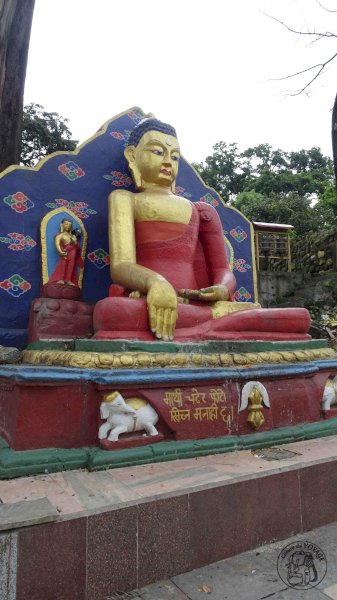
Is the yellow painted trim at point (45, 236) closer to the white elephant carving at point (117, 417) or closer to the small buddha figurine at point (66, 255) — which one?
the small buddha figurine at point (66, 255)

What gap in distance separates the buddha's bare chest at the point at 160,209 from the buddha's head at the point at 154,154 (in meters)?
0.24

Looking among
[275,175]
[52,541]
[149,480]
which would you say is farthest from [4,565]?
[275,175]

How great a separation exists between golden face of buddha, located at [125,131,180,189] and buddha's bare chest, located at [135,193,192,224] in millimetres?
240

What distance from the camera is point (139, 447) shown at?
8.34 ft

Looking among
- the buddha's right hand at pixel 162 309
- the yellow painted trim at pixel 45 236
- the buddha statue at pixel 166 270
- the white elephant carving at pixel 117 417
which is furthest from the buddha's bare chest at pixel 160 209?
the white elephant carving at pixel 117 417

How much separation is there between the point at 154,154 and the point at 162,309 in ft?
5.95

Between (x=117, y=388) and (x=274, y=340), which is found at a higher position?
(x=274, y=340)

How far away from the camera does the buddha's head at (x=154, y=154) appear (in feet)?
13.8

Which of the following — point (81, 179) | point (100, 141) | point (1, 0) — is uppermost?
point (1, 0)

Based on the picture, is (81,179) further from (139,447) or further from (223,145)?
(223,145)

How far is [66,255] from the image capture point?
4.09 metres

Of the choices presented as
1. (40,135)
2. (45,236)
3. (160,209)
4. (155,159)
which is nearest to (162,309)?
(160,209)

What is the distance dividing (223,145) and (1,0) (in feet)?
89.9

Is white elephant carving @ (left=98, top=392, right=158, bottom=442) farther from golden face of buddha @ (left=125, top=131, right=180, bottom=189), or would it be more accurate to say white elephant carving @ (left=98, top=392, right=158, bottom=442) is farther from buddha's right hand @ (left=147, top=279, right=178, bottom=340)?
golden face of buddha @ (left=125, top=131, right=180, bottom=189)
